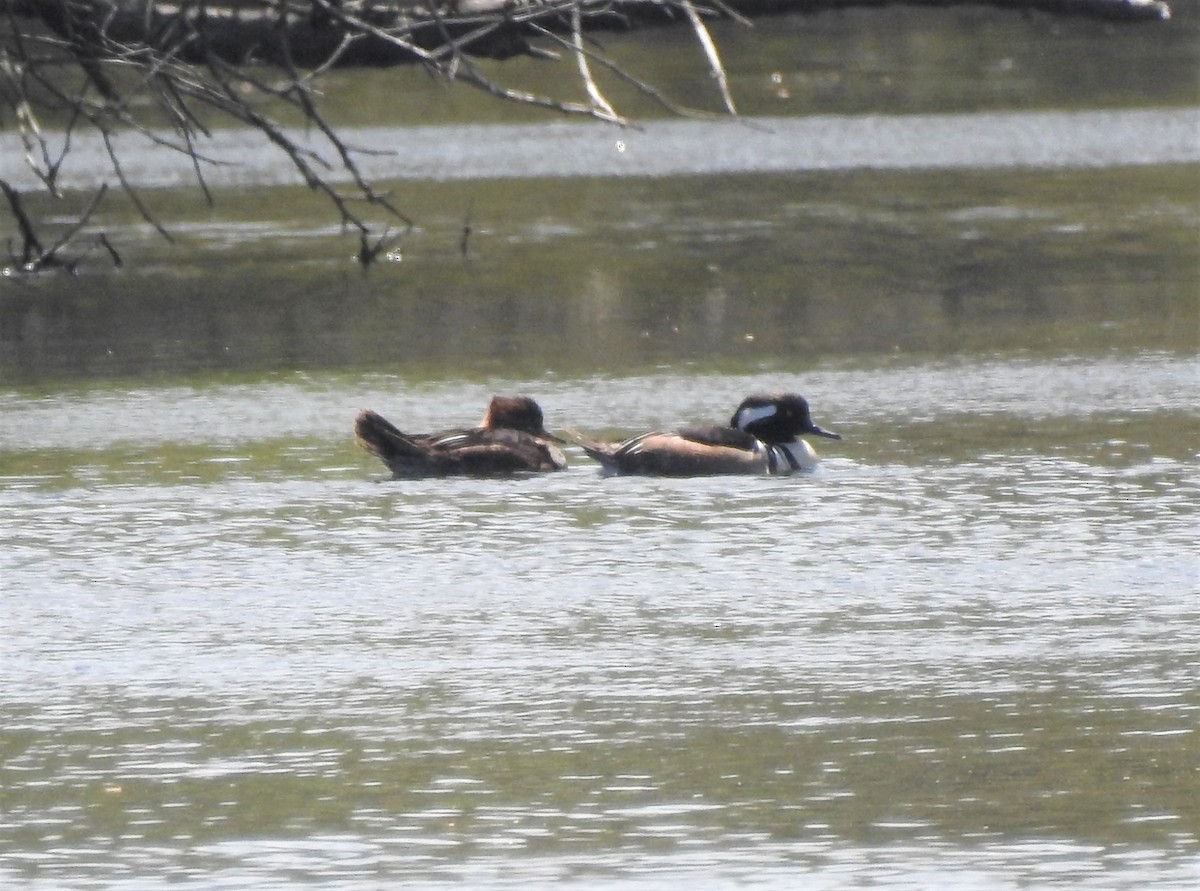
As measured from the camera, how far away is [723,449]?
9000 millimetres

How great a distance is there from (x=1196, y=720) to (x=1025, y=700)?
0.36 m

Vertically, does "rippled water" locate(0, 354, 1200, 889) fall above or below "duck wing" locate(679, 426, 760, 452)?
below

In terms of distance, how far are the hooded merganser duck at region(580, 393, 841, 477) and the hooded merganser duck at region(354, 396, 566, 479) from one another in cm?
18

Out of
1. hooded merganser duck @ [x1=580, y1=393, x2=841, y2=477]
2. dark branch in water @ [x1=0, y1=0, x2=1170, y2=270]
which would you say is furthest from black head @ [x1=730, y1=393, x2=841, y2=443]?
dark branch in water @ [x1=0, y1=0, x2=1170, y2=270]

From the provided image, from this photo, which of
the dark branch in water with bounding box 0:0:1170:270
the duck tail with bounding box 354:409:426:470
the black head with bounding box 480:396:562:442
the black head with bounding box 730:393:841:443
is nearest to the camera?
the dark branch in water with bounding box 0:0:1170:270

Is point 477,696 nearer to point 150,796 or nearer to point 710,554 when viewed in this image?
point 150,796

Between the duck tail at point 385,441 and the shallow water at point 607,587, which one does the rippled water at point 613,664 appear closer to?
the shallow water at point 607,587

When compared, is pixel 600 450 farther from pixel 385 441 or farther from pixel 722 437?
pixel 385 441

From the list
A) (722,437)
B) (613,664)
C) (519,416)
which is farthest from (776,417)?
(613,664)

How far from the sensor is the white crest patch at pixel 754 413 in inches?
353

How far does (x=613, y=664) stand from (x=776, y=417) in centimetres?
271

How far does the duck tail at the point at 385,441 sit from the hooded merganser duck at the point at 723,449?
535 millimetres

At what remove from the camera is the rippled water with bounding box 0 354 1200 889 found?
5.09 m

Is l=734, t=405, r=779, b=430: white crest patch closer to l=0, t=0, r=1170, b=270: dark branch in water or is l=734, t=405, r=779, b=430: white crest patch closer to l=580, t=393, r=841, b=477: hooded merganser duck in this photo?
l=580, t=393, r=841, b=477: hooded merganser duck
